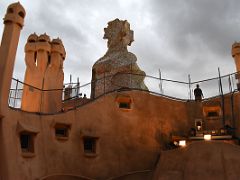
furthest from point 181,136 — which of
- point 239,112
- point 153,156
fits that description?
point 239,112

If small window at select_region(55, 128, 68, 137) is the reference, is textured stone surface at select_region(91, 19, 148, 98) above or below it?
above

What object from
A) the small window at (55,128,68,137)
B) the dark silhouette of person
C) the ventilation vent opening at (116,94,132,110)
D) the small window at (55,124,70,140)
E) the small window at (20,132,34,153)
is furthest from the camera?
the dark silhouette of person

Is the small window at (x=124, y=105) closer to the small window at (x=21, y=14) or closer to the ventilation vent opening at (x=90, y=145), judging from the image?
the ventilation vent opening at (x=90, y=145)

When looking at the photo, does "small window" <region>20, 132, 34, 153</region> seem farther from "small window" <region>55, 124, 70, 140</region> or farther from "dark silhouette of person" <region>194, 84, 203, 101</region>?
"dark silhouette of person" <region>194, 84, 203, 101</region>

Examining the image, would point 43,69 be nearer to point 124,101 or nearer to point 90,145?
point 124,101

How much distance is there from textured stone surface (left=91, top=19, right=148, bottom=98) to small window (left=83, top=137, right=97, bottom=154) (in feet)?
25.7

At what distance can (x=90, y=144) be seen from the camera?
17.1 m

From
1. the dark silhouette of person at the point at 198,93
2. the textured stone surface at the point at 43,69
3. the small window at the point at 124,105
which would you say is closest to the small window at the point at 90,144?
the small window at the point at 124,105

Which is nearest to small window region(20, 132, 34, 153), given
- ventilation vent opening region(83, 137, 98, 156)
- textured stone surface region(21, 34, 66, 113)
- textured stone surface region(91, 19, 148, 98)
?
ventilation vent opening region(83, 137, 98, 156)

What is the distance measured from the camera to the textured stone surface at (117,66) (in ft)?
88.1

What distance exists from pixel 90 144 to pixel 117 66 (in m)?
12.3

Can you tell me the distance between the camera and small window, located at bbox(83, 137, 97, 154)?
16781 millimetres

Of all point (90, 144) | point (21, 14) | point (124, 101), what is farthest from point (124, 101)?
point (21, 14)

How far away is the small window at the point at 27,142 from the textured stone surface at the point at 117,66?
10642 mm
